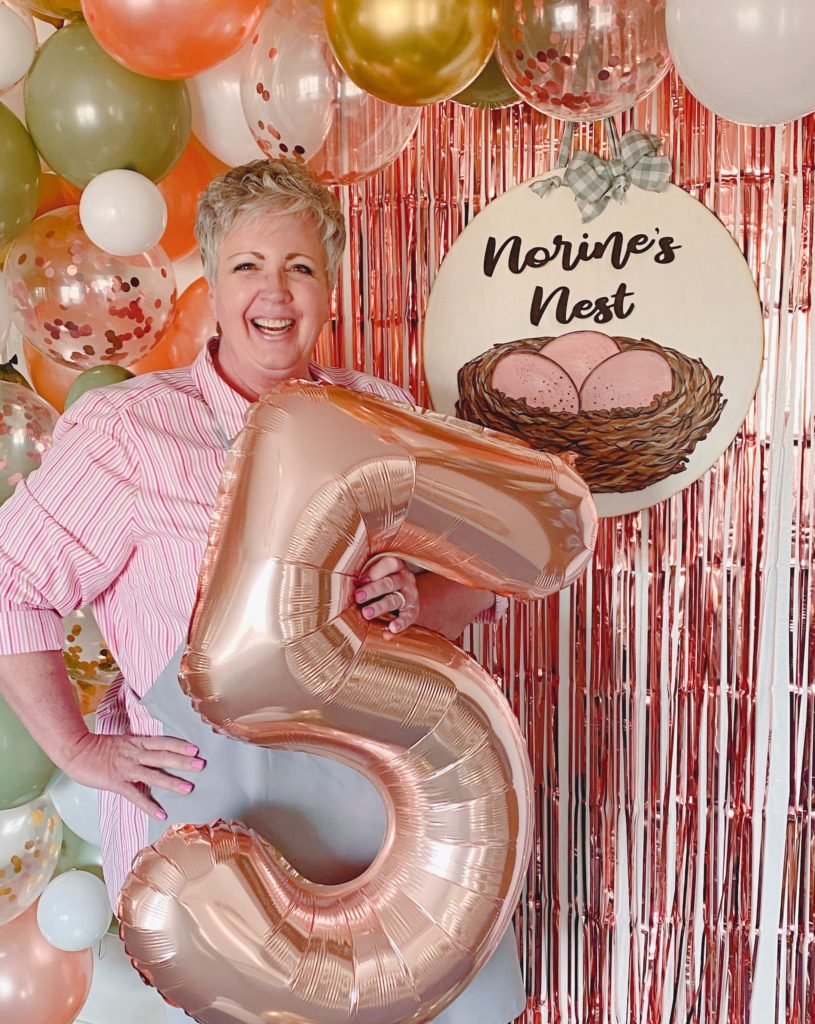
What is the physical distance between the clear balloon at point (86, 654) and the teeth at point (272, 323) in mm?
432

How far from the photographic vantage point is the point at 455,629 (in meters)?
1.52

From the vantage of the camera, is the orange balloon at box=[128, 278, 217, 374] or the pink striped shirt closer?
the pink striped shirt

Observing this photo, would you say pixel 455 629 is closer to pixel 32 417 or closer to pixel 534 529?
pixel 534 529

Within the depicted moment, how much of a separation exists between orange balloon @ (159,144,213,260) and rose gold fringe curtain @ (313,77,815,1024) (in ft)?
0.85

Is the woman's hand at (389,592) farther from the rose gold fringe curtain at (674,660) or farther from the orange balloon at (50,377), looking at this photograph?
the orange balloon at (50,377)

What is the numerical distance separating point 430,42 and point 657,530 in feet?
2.72

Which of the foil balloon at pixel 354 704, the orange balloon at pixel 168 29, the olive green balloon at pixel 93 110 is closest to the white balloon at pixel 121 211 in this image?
the olive green balloon at pixel 93 110

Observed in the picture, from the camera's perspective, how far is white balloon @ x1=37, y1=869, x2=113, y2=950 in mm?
1707

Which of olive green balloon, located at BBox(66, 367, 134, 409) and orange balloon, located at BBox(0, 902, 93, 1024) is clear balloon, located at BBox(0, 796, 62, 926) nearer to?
orange balloon, located at BBox(0, 902, 93, 1024)

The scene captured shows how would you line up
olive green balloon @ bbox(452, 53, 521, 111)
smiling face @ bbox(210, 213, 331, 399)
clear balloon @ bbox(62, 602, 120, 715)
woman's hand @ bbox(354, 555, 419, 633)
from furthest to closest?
clear balloon @ bbox(62, 602, 120, 715), olive green balloon @ bbox(452, 53, 521, 111), smiling face @ bbox(210, 213, 331, 399), woman's hand @ bbox(354, 555, 419, 633)

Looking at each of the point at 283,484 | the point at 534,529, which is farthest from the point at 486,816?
the point at 283,484

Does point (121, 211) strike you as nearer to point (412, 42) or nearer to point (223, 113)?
point (223, 113)

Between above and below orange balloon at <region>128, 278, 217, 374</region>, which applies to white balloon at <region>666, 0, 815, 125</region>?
above

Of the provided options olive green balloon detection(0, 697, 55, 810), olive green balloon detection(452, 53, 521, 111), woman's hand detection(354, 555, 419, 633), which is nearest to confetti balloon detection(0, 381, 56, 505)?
olive green balloon detection(0, 697, 55, 810)
